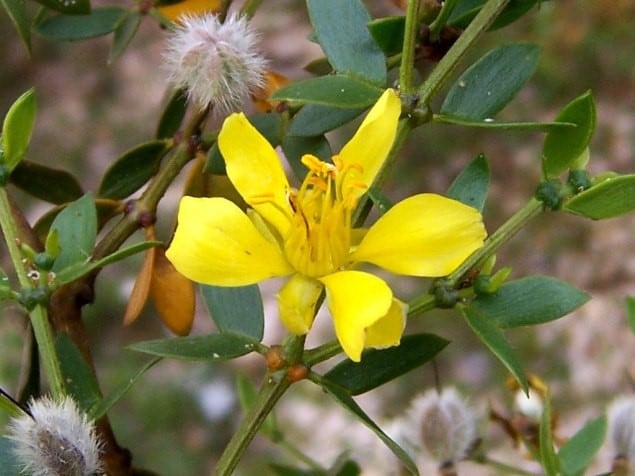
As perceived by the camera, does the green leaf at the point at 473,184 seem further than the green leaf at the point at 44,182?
No

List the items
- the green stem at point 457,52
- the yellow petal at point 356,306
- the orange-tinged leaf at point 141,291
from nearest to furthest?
the yellow petal at point 356,306
the green stem at point 457,52
the orange-tinged leaf at point 141,291

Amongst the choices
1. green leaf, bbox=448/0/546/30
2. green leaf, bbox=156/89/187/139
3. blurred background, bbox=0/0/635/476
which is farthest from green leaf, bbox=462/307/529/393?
blurred background, bbox=0/0/635/476

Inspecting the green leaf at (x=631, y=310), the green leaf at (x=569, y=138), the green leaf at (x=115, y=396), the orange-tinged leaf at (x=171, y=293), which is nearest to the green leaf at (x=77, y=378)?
the green leaf at (x=115, y=396)

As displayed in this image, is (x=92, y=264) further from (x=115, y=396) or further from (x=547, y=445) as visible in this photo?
(x=547, y=445)

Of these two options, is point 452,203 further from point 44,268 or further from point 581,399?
point 581,399

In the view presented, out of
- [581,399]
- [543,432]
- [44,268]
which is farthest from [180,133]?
[581,399]

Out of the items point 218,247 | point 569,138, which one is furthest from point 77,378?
point 569,138

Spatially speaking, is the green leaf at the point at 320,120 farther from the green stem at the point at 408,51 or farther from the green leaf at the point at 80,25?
the green leaf at the point at 80,25
